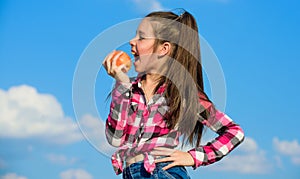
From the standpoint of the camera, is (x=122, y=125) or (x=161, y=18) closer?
(x=122, y=125)

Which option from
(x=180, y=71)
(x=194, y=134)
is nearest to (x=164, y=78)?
(x=180, y=71)

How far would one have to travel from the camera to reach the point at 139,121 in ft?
12.1

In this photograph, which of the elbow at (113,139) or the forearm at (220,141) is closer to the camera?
the elbow at (113,139)

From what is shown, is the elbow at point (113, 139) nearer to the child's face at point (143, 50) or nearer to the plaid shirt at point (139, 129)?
the plaid shirt at point (139, 129)

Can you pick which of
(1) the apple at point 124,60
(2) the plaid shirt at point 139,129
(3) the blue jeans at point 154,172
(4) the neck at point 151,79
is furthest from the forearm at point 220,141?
(1) the apple at point 124,60

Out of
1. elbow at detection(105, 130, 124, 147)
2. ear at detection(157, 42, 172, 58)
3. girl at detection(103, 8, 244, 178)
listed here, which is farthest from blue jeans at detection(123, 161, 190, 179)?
ear at detection(157, 42, 172, 58)

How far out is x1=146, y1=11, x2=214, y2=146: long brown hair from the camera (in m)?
3.77

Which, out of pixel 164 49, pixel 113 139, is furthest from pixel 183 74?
pixel 113 139

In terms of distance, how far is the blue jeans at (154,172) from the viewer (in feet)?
11.8

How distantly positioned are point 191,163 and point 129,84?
1.87 feet

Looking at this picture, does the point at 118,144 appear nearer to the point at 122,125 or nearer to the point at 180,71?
the point at 122,125

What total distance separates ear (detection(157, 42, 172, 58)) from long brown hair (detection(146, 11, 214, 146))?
0.7 inches

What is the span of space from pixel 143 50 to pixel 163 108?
365 millimetres

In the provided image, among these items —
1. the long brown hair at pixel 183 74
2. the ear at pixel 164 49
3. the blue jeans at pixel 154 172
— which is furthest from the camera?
the ear at pixel 164 49
